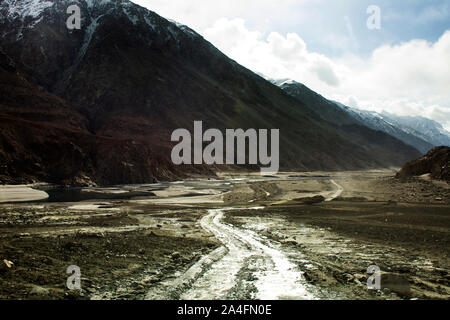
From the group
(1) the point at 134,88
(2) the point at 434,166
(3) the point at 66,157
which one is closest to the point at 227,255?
(2) the point at 434,166

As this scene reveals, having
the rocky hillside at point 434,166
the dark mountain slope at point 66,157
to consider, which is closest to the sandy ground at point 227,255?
the rocky hillside at point 434,166

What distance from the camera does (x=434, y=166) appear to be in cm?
5016

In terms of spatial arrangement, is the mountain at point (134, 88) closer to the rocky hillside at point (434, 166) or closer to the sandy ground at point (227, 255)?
the rocky hillside at point (434, 166)

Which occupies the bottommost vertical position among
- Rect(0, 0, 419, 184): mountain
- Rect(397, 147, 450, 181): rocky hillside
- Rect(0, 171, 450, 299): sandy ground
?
Rect(0, 171, 450, 299): sandy ground

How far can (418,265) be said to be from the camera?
563 inches

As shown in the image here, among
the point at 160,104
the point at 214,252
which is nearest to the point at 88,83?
the point at 160,104

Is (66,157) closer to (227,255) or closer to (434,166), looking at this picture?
(227,255)

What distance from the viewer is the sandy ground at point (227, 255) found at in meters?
11.2

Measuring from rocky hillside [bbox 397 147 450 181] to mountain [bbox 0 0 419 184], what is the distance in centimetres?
4871

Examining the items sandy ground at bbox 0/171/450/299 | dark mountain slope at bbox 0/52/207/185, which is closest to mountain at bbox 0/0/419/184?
dark mountain slope at bbox 0/52/207/185

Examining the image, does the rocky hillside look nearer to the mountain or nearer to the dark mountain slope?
the dark mountain slope

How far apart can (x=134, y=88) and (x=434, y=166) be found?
367ft

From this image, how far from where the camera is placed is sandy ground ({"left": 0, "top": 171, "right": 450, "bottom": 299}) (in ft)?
36.8

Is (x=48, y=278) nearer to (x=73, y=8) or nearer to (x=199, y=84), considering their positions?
(x=199, y=84)
